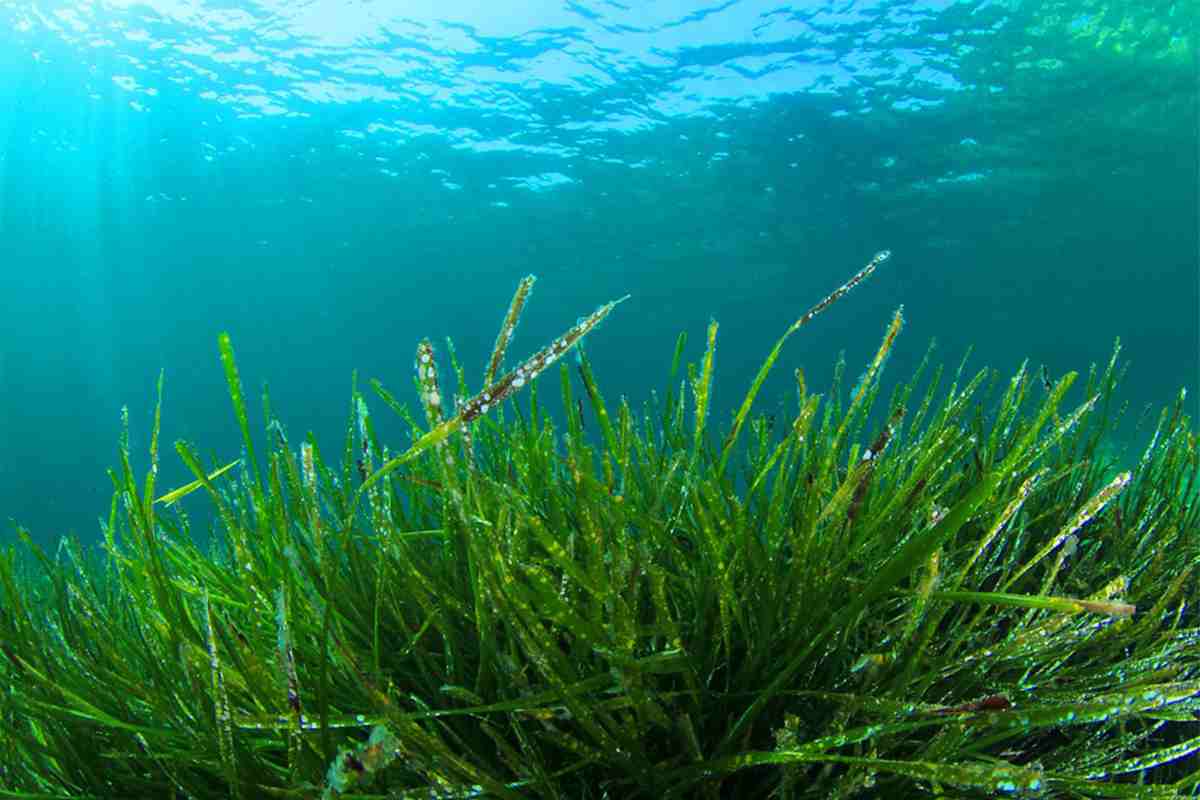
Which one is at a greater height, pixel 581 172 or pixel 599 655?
pixel 599 655

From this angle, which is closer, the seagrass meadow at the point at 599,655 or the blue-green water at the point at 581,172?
the seagrass meadow at the point at 599,655

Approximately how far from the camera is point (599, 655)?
1088mm

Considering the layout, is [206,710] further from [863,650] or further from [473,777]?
[863,650]

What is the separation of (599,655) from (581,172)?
1388 inches

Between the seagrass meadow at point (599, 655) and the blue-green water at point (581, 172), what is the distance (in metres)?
10.2

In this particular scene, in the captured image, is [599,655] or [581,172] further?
A: [581,172]

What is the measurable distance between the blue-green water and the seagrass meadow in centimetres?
1023

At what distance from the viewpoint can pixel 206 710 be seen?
41.2 inches

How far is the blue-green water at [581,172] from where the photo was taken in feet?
83.8

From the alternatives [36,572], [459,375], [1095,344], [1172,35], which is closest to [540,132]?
[1172,35]

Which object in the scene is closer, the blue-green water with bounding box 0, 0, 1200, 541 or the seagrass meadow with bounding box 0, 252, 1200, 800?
the seagrass meadow with bounding box 0, 252, 1200, 800

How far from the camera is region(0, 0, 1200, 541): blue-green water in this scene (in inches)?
1006

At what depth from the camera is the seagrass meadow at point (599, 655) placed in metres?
0.95

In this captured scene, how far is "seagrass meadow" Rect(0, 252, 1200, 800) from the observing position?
Result: 3.12 ft
